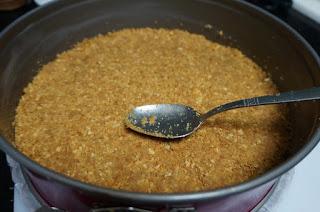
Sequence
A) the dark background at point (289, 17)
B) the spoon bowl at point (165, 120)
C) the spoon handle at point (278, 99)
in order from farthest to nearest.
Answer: the dark background at point (289, 17), the spoon bowl at point (165, 120), the spoon handle at point (278, 99)

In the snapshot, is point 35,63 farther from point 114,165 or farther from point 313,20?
point 313,20

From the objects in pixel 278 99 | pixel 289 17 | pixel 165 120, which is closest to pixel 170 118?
pixel 165 120

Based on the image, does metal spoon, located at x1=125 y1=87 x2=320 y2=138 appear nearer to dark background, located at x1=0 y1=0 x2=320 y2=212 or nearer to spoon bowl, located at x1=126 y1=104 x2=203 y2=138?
spoon bowl, located at x1=126 y1=104 x2=203 y2=138

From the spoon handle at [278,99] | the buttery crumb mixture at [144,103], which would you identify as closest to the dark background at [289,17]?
the buttery crumb mixture at [144,103]

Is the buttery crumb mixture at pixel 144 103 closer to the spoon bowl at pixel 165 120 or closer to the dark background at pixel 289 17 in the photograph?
the spoon bowl at pixel 165 120

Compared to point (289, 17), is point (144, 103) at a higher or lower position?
lower

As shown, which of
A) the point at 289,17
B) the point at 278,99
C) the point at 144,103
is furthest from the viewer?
the point at 289,17

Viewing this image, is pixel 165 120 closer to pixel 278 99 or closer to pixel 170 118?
pixel 170 118

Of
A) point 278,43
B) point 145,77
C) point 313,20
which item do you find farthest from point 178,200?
point 313,20
